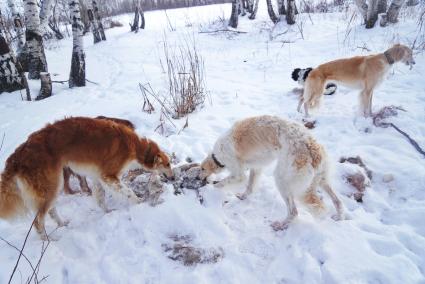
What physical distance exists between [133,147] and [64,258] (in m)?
1.27

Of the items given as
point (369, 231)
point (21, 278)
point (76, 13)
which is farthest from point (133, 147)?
point (76, 13)

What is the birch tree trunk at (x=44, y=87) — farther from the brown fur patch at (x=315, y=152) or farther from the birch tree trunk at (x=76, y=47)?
the brown fur patch at (x=315, y=152)

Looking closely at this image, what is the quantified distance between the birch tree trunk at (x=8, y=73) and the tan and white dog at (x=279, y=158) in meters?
6.09

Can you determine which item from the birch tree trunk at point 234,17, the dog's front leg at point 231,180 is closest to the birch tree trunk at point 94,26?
the birch tree trunk at point 234,17

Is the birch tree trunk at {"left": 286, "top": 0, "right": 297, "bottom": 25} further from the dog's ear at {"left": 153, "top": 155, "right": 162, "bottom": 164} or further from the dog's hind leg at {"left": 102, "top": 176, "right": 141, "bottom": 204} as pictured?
the dog's hind leg at {"left": 102, "top": 176, "right": 141, "bottom": 204}

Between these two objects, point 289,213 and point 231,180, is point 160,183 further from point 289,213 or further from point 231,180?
point 289,213

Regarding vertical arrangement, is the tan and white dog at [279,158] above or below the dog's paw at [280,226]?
above

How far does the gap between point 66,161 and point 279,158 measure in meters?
2.14

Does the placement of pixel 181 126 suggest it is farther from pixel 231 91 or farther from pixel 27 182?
pixel 27 182

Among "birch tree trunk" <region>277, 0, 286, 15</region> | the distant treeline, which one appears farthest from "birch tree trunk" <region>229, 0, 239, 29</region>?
the distant treeline

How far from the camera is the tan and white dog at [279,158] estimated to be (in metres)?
3.14

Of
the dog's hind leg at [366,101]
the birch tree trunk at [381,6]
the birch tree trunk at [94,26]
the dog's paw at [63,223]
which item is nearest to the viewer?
the dog's paw at [63,223]

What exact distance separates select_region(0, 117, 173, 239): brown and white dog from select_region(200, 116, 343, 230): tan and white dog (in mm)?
734

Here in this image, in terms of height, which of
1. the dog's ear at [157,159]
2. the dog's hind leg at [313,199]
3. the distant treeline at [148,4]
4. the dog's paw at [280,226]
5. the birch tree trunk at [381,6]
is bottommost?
the dog's paw at [280,226]
